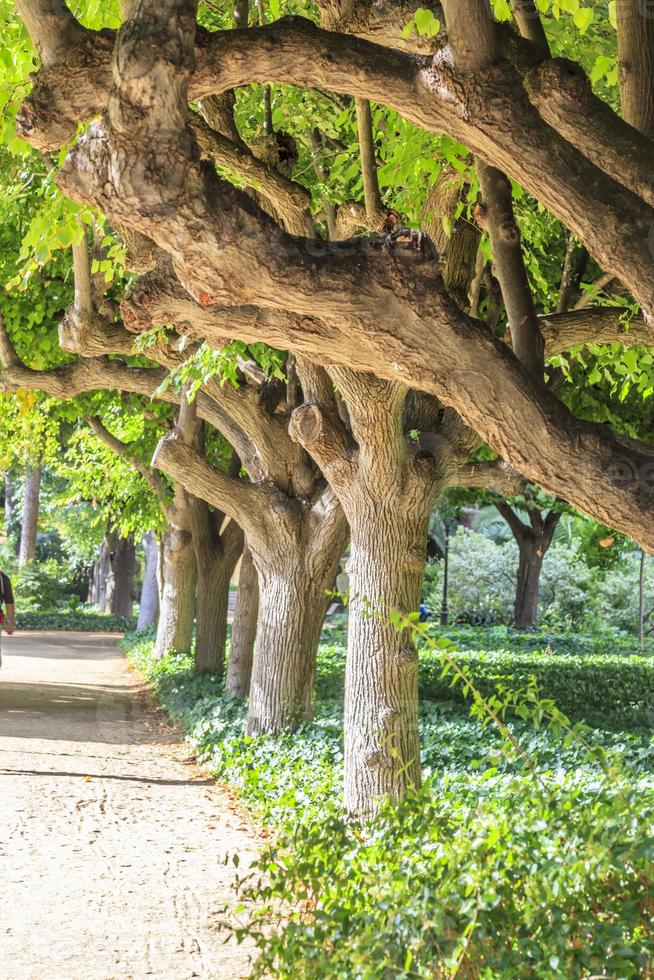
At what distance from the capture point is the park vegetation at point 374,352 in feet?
13.2

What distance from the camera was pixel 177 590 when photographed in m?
20.8

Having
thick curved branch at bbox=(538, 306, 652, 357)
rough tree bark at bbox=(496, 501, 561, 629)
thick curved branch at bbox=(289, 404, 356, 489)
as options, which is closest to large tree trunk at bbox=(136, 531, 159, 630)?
rough tree bark at bbox=(496, 501, 561, 629)

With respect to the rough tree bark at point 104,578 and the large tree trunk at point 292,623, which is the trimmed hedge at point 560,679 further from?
the rough tree bark at point 104,578

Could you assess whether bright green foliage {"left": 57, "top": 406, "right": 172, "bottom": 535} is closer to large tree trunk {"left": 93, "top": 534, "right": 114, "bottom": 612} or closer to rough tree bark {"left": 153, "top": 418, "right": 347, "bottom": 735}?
rough tree bark {"left": 153, "top": 418, "right": 347, "bottom": 735}

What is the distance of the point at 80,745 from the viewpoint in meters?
12.8

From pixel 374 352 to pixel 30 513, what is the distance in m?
38.5

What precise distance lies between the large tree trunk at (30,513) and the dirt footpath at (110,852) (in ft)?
89.6

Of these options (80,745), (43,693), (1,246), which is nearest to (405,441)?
(80,745)

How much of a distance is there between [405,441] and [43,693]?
11874 mm

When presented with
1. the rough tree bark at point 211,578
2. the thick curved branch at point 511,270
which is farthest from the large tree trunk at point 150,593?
the thick curved branch at point 511,270

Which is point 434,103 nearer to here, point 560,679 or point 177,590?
point 560,679

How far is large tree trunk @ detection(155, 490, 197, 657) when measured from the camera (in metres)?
20.2

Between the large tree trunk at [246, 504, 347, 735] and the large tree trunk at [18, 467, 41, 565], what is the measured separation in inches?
1254

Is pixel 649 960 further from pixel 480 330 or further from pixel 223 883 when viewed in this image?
pixel 223 883
